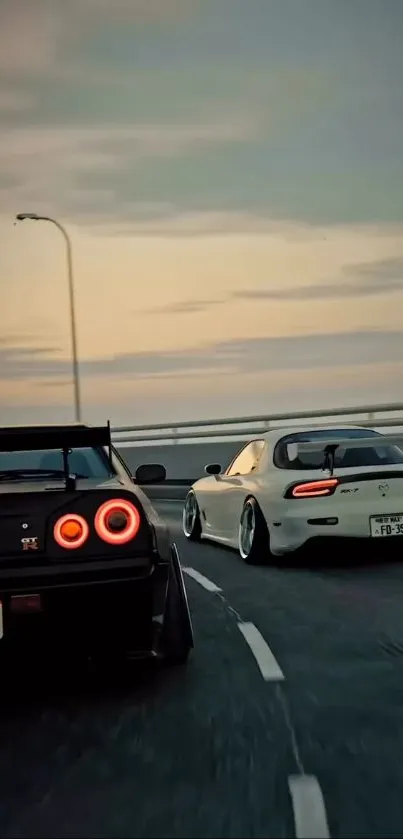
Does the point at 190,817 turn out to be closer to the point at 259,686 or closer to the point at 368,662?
the point at 259,686

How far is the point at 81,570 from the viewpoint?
547 cm

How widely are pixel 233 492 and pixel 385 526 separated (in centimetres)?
198

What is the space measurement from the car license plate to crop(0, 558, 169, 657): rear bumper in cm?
531

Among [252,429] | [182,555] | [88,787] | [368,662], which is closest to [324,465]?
[182,555]

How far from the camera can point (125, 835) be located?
3.77m

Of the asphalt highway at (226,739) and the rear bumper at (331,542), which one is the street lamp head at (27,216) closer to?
the rear bumper at (331,542)

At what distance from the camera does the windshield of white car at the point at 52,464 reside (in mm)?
6535

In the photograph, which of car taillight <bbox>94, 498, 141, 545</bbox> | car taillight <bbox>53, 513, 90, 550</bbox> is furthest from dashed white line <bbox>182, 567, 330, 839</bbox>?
car taillight <bbox>53, 513, 90, 550</bbox>

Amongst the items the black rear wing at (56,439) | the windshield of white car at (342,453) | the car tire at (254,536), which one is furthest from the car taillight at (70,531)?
the windshield of white car at (342,453)

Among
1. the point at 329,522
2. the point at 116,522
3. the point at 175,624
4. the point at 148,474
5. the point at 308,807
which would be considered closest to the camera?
the point at 308,807

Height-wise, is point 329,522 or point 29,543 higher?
point 29,543

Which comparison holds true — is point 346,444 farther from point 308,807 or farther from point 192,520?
point 308,807

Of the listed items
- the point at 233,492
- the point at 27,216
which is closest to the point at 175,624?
the point at 233,492

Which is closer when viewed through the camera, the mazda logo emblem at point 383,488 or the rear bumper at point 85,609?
the rear bumper at point 85,609
